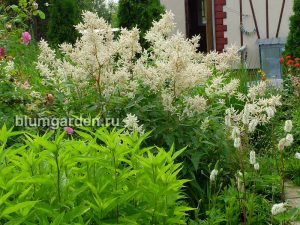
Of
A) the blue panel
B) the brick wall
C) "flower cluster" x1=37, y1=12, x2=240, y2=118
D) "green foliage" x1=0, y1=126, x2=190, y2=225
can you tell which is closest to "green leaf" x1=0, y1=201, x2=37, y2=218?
"green foliage" x1=0, y1=126, x2=190, y2=225

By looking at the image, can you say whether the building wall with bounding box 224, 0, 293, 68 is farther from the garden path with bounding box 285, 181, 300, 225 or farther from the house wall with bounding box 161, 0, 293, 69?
the garden path with bounding box 285, 181, 300, 225

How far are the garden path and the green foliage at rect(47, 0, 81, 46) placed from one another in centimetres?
878

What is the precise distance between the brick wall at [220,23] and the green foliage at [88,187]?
12.2 metres

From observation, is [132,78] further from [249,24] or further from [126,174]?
[249,24]

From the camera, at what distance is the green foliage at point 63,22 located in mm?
12656

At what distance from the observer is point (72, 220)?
2.05 meters

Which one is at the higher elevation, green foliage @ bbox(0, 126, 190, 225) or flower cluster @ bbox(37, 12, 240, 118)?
flower cluster @ bbox(37, 12, 240, 118)

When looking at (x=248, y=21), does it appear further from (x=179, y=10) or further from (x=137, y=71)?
(x=137, y=71)

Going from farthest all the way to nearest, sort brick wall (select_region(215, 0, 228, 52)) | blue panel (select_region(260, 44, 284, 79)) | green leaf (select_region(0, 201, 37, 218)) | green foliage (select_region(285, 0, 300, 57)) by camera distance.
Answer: brick wall (select_region(215, 0, 228, 52)) < blue panel (select_region(260, 44, 284, 79)) < green foliage (select_region(285, 0, 300, 57)) < green leaf (select_region(0, 201, 37, 218))

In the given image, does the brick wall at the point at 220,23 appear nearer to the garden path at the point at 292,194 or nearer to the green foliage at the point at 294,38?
the green foliage at the point at 294,38

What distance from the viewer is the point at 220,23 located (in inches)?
562

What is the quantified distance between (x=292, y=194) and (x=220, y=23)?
1038 centimetres

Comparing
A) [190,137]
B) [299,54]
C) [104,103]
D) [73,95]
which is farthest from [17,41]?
[299,54]

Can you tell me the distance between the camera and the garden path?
3.96 metres
